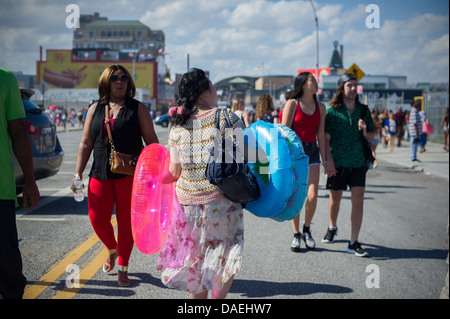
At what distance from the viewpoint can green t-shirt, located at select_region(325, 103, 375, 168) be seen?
5.06 metres

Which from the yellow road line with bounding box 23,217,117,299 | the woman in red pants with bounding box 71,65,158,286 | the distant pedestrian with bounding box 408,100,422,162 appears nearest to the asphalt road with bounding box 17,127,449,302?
the yellow road line with bounding box 23,217,117,299

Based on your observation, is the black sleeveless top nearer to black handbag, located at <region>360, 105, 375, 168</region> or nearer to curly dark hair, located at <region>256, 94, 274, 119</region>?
black handbag, located at <region>360, 105, 375, 168</region>

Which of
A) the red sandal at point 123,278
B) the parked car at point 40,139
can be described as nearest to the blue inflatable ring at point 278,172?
the red sandal at point 123,278

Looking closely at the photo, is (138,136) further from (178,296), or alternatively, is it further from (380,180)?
(380,180)

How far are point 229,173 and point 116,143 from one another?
1.55 m

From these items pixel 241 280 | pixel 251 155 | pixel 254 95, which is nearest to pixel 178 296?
pixel 241 280

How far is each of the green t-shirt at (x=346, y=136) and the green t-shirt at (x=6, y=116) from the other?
346 cm

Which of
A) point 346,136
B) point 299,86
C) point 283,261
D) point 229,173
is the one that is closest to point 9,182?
point 229,173

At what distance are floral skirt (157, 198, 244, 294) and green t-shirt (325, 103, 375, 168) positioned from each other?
8.31 ft

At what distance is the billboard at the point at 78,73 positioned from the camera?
89625 mm

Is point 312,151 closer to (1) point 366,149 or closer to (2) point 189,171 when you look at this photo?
(1) point 366,149

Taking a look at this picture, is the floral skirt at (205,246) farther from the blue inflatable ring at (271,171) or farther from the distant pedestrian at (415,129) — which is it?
the distant pedestrian at (415,129)

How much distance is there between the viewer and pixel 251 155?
285 cm
